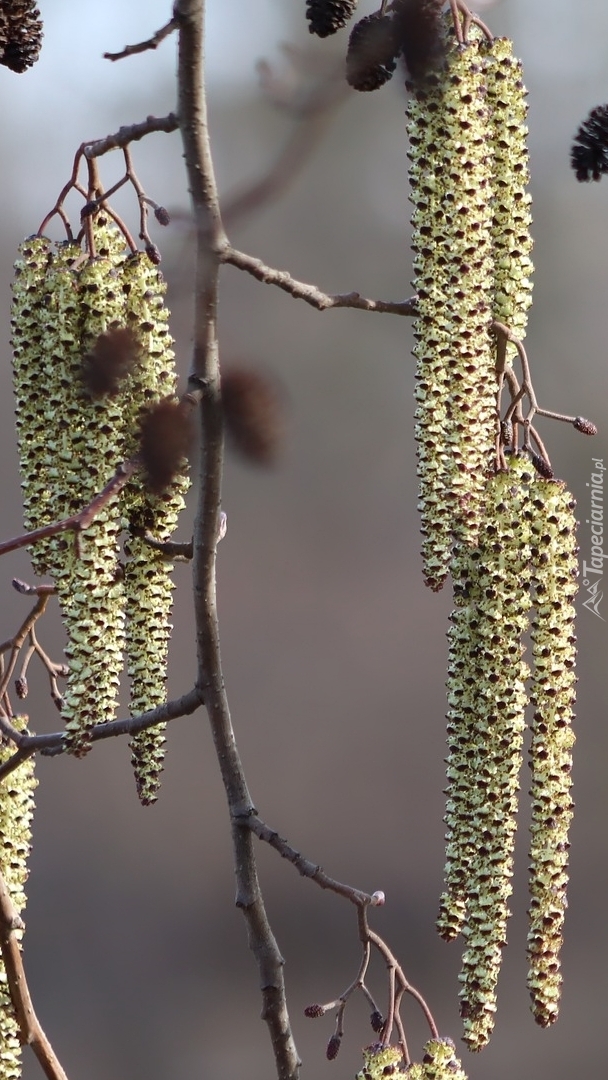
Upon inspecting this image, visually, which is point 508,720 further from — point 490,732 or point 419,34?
point 419,34

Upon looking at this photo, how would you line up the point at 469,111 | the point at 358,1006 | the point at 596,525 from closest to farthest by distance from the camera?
1. the point at 469,111
2. the point at 596,525
3. the point at 358,1006

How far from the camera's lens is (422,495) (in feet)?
1.51

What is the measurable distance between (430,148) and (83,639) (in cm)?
23

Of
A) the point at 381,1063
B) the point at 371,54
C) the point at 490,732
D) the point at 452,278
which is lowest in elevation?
the point at 381,1063

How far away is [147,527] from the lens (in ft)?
1.62

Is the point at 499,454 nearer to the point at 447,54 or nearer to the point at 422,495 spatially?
the point at 422,495

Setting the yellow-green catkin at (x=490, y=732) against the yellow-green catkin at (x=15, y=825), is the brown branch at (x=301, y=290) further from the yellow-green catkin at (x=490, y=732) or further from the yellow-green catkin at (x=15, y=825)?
the yellow-green catkin at (x=15, y=825)

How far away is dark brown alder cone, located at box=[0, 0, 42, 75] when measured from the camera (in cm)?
50

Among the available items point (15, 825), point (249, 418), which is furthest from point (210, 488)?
point (15, 825)

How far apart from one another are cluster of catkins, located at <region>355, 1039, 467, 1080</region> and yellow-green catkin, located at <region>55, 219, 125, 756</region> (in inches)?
7.5

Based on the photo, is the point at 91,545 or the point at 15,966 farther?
the point at 15,966

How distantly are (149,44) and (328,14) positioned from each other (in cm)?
13

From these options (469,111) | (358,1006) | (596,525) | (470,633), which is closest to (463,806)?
(470,633)

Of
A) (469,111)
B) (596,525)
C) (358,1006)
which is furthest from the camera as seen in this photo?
(358,1006)
